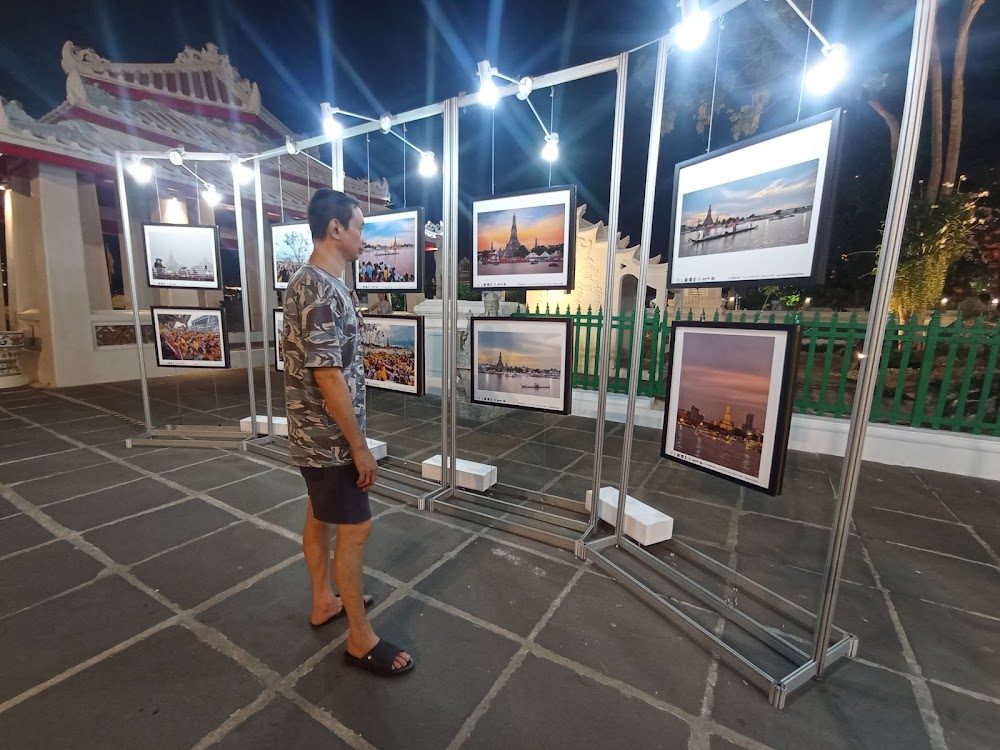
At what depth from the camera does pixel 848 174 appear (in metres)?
13.6

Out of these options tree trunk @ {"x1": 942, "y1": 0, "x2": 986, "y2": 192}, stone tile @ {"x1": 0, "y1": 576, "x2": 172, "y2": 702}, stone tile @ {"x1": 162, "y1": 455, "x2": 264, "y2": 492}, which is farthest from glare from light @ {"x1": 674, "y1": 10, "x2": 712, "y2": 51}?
tree trunk @ {"x1": 942, "y1": 0, "x2": 986, "y2": 192}

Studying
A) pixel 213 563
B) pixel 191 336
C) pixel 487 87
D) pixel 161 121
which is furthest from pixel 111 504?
pixel 161 121

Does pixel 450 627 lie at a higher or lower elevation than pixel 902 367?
lower

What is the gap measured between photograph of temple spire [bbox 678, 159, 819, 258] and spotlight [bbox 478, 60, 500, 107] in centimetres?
146

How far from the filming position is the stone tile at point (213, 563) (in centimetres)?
237

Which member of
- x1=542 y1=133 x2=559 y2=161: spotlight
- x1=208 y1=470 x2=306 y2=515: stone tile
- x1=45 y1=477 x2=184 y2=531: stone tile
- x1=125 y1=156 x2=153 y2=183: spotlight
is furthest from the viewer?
Answer: x1=125 y1=156 x2=153 y2=183: spotlight

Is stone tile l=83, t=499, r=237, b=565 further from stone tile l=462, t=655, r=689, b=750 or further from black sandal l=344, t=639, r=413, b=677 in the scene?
stone tile l=462, t=655, r=689, b=750

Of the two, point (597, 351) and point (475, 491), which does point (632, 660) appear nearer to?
→ point (475, 491)

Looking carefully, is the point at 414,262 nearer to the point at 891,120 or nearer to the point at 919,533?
the point at 919,533

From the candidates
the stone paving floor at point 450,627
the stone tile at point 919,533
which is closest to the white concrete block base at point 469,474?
the stone paving floor at point 450,627

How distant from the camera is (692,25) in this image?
2.01 metres

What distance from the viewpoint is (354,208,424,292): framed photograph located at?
3.46 m

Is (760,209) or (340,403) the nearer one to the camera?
(340,403)

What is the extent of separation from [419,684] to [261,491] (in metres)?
2.44
